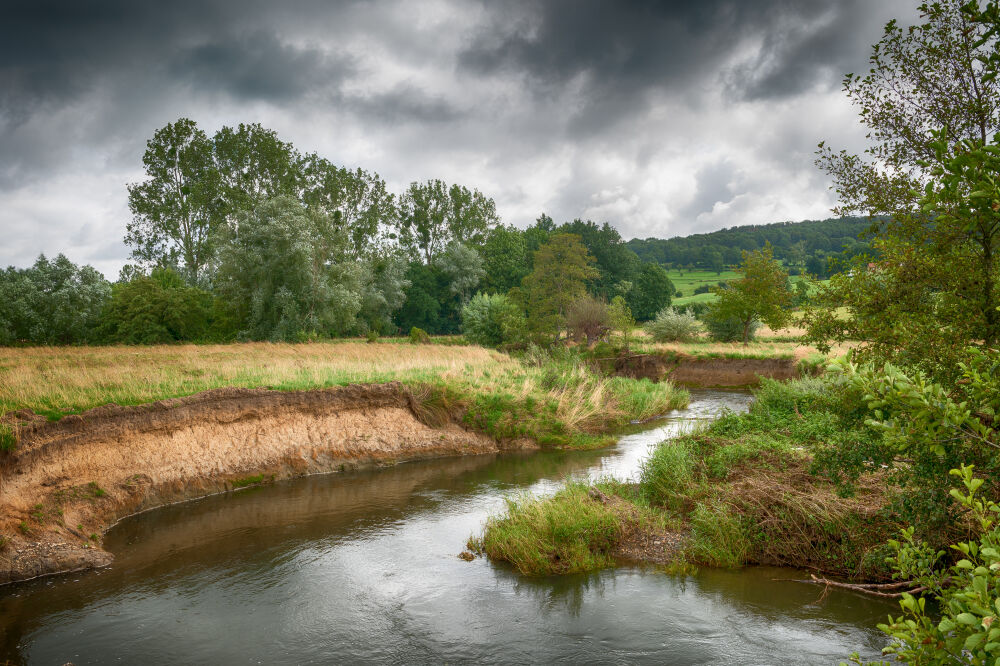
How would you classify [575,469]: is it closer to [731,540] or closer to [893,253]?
[731,540]

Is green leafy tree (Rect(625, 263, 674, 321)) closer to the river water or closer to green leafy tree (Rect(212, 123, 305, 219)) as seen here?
green leafy tree (Rect(212, 123, 305, 219))

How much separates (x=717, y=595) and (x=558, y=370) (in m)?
16.9

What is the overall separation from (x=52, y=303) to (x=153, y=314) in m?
5.03

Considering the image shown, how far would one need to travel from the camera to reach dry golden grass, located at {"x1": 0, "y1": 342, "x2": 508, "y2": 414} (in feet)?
47.8

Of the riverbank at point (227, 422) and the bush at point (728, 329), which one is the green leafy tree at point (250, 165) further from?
the bush at point (728, 329)

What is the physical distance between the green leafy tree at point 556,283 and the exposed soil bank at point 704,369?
5.97m

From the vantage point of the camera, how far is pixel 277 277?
36.8 metres

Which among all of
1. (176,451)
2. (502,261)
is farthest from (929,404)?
(502,261)

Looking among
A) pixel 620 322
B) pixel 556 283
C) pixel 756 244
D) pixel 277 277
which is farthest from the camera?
pixel 756 244

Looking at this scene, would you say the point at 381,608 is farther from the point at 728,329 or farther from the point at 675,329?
the point at 728,329

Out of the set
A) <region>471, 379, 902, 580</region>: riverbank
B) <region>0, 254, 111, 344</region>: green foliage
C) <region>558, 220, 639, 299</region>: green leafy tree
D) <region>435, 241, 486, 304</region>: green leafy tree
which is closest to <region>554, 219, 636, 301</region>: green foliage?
<region>558, 220, 639, 299</region>: green leafy tree

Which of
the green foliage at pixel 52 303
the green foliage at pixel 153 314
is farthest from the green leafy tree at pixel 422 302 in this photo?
the green foliage at pixel 52 303

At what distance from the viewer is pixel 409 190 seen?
6469 centimetres

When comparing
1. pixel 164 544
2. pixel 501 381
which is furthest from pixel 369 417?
pixel 164 544
